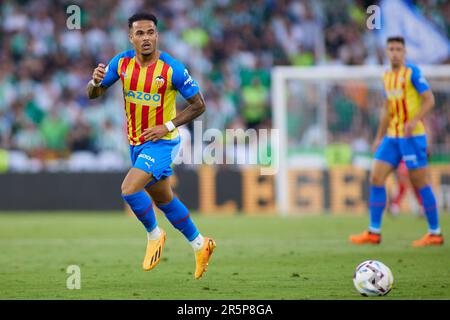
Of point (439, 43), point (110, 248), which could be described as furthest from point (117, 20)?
point (110, 248)

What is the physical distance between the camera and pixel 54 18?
23.0 m

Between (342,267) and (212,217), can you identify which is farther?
(212,217)

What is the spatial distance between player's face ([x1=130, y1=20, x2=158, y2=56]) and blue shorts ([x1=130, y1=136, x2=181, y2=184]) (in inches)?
33.2

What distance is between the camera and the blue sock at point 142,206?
8.07 m

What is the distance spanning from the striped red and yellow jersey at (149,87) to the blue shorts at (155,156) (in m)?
0.06

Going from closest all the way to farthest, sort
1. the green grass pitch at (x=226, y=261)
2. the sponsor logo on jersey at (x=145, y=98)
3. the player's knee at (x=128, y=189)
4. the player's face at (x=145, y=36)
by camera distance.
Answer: the green grass pitch at (x=226, y=261) < the player's knee at (x=128, y=189) < the player's face at (x=145, y=36) < the sponsor logo on jersey at (x=145, y=98)

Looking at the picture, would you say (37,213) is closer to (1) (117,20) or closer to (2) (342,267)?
(1) (117,20)

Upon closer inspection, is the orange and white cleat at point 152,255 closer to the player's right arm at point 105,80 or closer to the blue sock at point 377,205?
the player's right arm at point 105,80

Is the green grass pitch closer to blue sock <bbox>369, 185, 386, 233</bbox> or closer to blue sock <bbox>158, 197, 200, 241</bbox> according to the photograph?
blue sock <bbox>369, 185, 386, 233</bbox>

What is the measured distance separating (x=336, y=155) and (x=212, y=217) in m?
3.11

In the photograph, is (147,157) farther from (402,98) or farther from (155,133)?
(402,98)

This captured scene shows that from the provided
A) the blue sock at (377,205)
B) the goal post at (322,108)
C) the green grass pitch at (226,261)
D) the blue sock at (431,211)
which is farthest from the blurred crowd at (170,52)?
the blue sock at (431,211)

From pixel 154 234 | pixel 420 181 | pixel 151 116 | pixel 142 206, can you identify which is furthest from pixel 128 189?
pixel 420 181

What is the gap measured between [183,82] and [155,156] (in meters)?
0.71
